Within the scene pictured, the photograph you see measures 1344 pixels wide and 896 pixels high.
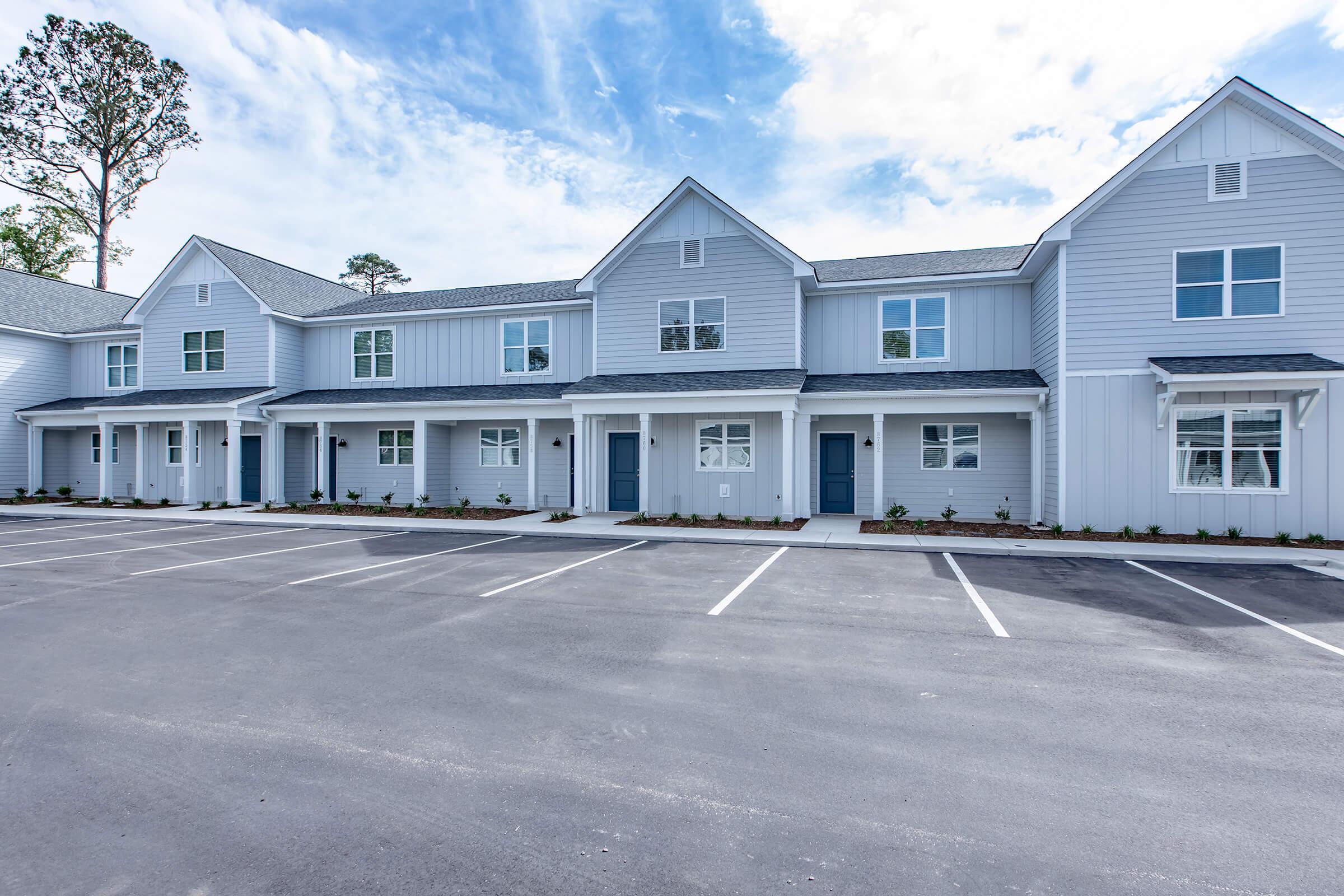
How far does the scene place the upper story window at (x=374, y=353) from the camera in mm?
20406

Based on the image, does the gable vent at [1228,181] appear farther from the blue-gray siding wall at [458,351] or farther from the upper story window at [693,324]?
the blue-gray siding wall at [458,351]

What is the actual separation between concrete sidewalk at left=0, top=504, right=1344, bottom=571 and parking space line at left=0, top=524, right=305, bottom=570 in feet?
3.32

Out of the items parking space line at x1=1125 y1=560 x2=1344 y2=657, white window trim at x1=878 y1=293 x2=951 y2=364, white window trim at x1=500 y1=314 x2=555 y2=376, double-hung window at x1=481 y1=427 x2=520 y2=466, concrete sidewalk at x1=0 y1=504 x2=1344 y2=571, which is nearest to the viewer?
parking space line at x1=1125 y1=560 x2=1344 y2=657

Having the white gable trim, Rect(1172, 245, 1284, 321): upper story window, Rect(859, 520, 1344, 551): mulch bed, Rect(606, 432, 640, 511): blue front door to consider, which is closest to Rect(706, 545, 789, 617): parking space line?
Rect(859, 520, 1344, 551): mulch bed

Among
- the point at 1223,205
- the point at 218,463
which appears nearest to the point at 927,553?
the point at 1223,205

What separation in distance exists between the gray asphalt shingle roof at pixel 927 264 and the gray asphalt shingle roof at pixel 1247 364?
4.23m

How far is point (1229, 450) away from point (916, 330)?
262 inches

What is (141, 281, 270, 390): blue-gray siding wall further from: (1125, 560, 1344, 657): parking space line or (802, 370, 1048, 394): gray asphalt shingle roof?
(1125, 560, 1344, 657): parking space line

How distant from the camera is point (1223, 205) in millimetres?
12766

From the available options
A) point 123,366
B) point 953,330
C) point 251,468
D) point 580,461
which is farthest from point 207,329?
point 953,330

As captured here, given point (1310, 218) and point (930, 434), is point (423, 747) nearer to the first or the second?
point (930, 434)

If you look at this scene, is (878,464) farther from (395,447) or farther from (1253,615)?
(395,447)

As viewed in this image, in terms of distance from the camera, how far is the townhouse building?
494 inches

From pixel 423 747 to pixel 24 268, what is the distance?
1920 inches
